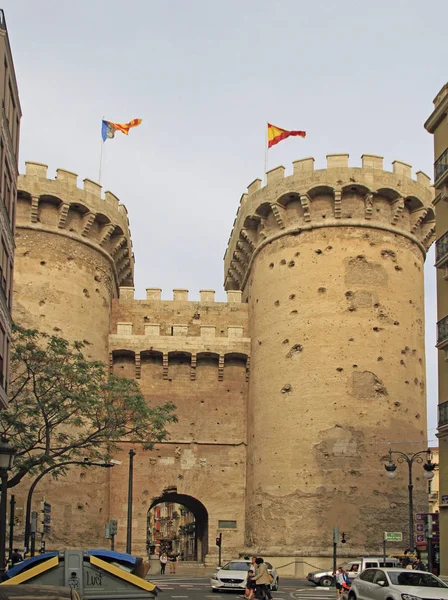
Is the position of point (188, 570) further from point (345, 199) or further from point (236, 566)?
point (345, 199)

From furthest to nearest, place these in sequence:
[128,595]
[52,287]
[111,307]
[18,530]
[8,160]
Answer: [111,307] → [52,287] → [18,530] → [8,160] → [128,595]

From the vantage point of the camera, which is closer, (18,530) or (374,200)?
(18,530)

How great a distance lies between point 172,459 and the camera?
4375 centimetres

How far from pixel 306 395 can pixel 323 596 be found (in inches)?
554

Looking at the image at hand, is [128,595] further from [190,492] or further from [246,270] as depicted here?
[246,270]

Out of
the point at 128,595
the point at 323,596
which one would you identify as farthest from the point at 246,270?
the point at 128,595

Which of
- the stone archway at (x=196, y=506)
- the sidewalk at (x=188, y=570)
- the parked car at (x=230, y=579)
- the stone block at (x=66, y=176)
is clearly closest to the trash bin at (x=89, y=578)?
the parked car at (x=230, y=579)

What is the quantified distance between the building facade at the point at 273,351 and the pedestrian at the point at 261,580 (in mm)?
18361

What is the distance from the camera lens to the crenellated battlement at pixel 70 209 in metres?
42.2

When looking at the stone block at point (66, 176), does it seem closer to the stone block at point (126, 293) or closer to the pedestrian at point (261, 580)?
the stone block at point (126, 293)

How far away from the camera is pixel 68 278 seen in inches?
1678

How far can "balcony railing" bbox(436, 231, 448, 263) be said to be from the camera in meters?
30.1

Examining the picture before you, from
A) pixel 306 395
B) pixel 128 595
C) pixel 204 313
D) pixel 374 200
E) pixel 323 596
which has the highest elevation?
pixel 374 200

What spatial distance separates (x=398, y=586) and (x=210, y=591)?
1220 centimetres
